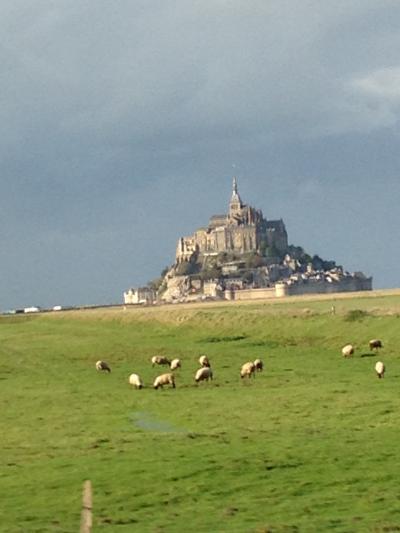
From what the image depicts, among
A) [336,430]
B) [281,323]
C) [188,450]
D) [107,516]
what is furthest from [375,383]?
[281,323]

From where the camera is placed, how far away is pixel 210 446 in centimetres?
2248

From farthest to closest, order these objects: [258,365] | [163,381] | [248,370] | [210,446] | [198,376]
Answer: [258,365] → [248,370] → [198,376] → [163,381] → [210,446]

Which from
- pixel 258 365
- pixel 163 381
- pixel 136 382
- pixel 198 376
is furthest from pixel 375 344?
pixel 136 382

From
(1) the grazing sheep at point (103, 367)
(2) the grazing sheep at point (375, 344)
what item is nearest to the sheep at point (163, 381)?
(1) the grazing sheep at point (103, 367)

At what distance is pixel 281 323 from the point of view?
211 feet

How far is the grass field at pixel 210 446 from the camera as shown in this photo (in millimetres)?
16859

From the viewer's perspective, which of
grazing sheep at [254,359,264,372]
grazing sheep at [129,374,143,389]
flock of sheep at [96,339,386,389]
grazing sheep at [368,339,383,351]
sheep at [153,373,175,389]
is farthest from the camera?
grazing sheep at [368,339,383,351]

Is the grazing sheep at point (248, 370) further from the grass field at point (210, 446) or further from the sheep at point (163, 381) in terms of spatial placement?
the sheep at point (163, 381)

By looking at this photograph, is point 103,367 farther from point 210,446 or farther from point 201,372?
point 210,446

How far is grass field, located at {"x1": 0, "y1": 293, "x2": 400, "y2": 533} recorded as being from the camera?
55.3ft

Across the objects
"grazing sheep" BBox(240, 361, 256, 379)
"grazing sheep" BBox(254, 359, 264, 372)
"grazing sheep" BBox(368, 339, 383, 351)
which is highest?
"grazing sheep" BBox(368, 339, 383, 351)

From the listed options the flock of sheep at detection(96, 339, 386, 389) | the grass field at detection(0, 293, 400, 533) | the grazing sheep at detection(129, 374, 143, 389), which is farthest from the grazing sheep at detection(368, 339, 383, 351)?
the grazing sheep at detection(129, 374, 143, 389)

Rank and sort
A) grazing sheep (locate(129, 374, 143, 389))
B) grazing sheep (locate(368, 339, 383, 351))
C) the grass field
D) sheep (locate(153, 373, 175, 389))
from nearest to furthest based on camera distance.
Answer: the grass field < sheep (locate(153, 373, 175, 389)) < grazing sheep (locate(129, 374, 143, 389)) < grazing sheep (locate(368, 339, 383, 351))

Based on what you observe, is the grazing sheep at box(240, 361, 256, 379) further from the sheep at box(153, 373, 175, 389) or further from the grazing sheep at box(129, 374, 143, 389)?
the grazing sheep at box(129, 374, 143, 389)
